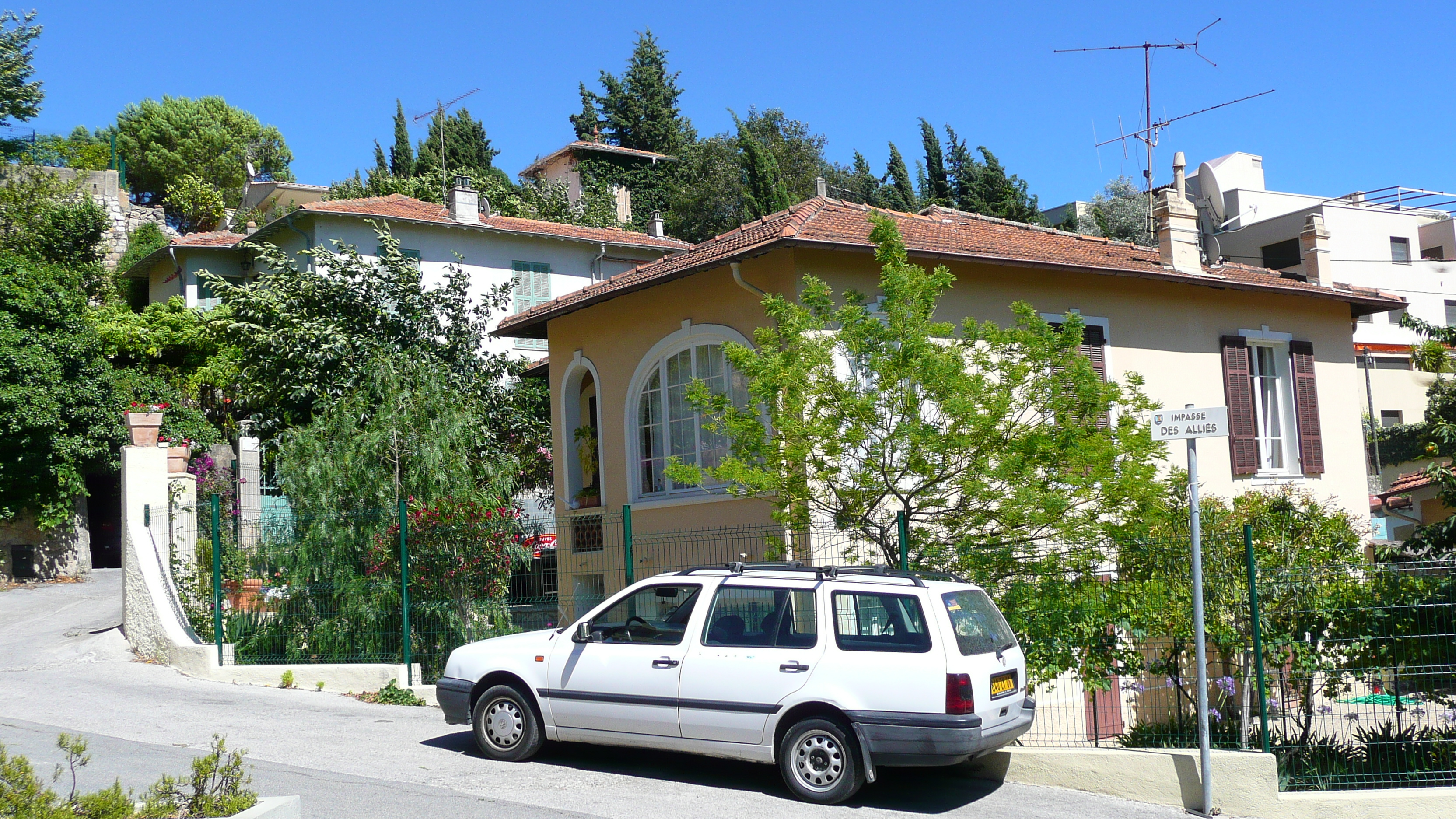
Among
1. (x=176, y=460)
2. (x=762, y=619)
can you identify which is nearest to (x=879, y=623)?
(x=762, y=619)

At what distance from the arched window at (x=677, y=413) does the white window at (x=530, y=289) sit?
48.4 feet

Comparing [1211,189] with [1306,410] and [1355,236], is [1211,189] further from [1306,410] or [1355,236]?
[1306,410]

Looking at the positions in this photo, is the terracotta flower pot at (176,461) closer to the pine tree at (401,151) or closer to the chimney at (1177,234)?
the chimney at (1177,234)

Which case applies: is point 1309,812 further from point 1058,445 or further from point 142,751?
point 142,751

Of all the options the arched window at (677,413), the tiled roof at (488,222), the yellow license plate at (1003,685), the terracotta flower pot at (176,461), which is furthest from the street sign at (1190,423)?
the tiled roof at (488,222)

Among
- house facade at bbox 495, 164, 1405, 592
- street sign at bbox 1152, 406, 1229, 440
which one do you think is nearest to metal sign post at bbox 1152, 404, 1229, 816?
street sign at bbox 1152, 406, 1229, 440

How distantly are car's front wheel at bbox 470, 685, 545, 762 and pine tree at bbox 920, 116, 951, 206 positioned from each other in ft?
122

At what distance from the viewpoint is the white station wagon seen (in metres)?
7.65

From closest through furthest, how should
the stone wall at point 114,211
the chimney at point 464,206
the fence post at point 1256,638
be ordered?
the fence post at point 1256,638, the chimney at point 464,206, the stone wall at point 114,211

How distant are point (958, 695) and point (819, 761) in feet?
3.63

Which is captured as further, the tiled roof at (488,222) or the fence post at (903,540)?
the tiled roof at (488,222)

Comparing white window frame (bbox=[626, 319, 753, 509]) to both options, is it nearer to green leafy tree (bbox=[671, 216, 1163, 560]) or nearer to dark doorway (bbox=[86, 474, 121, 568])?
green leafy tree (bbox=[671, 216, 1163, 560])

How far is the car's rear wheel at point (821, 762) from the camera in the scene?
7777mm

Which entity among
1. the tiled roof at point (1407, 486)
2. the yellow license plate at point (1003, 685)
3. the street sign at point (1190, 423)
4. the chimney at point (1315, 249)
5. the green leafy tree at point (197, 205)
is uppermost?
the green leafy tree at point (197, 205)
